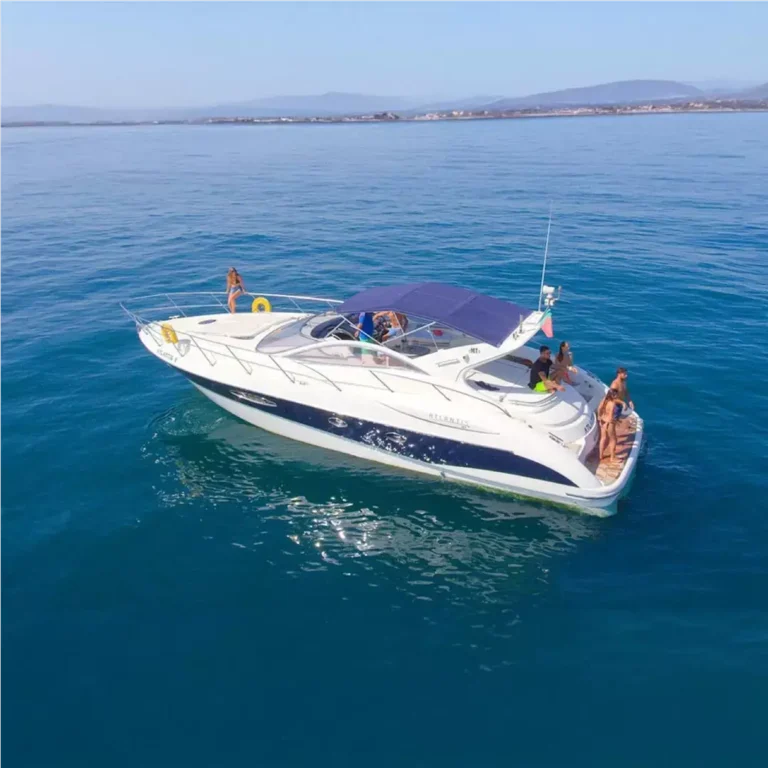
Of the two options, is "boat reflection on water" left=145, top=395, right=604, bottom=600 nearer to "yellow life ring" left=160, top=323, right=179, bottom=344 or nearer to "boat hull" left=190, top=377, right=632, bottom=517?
"boat hull" left=190, top=377, right=632, bottom=517

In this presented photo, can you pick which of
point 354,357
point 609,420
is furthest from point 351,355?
point 609,420

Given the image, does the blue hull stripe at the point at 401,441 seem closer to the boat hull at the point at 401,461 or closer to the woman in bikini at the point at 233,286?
the boat hull at the point at 401,461

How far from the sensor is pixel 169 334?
48.8 feet

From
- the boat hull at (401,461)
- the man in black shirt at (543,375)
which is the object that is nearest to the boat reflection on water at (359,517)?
the boat hull at (401,461)

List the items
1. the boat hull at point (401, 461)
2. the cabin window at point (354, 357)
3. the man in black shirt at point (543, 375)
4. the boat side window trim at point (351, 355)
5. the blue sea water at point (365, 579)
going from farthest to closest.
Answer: the cabin window at point (354, 357) < the boat side window trim at point (351, 355) < the man in black shirt at point (543, 375) < the boat hull at point (401, 461) < the blue sea water at point (365, 579)

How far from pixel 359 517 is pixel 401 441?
1775mm

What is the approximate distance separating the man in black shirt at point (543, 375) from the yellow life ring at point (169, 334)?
8.54 m

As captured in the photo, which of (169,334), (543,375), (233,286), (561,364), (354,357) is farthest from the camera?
(233,286)

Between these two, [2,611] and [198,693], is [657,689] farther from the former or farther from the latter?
[2,611]

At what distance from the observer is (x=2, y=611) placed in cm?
977

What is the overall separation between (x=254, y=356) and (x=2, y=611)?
6.84 metres

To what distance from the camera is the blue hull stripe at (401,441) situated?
1163 cm

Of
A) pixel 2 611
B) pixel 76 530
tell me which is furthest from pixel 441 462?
pixel 2 611

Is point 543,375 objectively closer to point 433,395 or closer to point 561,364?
point 561,364
